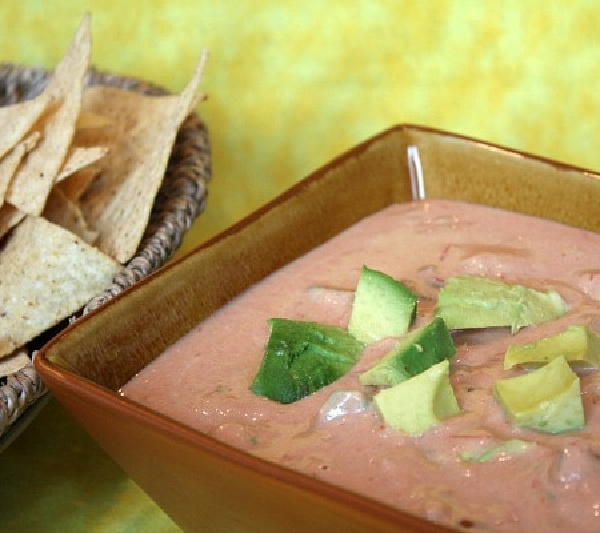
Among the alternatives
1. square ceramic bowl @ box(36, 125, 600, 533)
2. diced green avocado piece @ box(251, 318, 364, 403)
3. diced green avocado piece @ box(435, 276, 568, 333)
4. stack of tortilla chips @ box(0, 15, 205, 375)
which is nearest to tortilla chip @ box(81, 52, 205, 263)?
stack of tortilla chips @ box(0, 15, 205, 375)

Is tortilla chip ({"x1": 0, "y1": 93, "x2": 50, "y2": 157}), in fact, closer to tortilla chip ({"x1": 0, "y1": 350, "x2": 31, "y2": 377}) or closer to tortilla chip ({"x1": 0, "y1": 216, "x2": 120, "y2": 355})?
tortilla chip ({"x1": 0, "y1": 216, "x2": 120, "y2": 355})

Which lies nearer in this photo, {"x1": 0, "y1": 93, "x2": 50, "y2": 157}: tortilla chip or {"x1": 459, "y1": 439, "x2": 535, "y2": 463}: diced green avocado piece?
{"x1": 459, "y1": 439, "x2": 535, "y2": 463}: diced green avocado piece

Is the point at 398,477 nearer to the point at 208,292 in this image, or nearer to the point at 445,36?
the point at 208,292

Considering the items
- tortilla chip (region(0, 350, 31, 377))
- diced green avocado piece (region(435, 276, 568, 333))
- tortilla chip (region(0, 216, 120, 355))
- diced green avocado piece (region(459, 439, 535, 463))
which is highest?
diced green avocado piece (region(435, 276, 568, 333))

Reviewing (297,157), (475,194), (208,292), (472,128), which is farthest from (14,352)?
(472,128)

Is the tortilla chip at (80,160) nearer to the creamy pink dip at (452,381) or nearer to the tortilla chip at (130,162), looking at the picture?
the tortilla chip at (130,162)

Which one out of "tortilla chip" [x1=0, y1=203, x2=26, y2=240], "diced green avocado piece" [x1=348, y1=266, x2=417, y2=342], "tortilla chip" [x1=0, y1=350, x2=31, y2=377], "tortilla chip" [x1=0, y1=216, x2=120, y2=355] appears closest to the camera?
"diced green avocado piece" [x1=348, y1=266, x2=417, y2=342]

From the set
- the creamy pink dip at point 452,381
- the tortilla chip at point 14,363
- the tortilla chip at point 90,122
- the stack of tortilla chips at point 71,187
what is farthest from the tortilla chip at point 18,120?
the creamy pink dip at point 452,381
